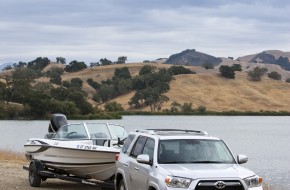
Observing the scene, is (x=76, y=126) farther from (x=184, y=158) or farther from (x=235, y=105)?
(x=235, y=105)

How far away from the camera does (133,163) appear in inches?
504

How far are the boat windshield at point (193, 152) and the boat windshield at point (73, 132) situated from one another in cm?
574

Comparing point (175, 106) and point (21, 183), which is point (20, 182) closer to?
point (21, 183)

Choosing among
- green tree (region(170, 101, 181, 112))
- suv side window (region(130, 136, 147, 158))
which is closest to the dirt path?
suv side window (region(130, 136, 147, 158))

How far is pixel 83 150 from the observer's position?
16.9m

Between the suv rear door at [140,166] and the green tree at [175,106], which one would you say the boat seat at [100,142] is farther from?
the green tree at [175,106]

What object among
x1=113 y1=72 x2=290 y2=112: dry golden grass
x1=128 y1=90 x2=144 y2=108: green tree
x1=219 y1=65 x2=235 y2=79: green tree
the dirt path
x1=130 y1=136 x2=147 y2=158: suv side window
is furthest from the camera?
x1=219 y1=65 x2=235 y2=79: green tree

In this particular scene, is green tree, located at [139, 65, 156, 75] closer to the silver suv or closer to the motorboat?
the motorboat

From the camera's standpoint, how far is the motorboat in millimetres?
16672

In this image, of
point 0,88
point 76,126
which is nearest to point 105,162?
point 76,126

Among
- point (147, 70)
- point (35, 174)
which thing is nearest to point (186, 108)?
→ point (147, 70)

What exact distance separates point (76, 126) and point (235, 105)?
14336 centimetres

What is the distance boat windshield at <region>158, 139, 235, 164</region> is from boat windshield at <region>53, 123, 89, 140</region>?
18.8 feet

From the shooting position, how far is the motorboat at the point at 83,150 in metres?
16.7
